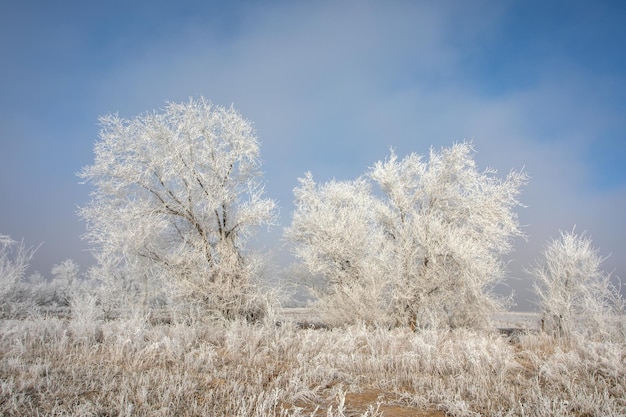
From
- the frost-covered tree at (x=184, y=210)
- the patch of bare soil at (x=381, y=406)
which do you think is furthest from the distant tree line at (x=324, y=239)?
the patch of bare soil at (x=381, y=406)

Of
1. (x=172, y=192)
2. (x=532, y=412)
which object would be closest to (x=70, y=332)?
(x=172, y=192)

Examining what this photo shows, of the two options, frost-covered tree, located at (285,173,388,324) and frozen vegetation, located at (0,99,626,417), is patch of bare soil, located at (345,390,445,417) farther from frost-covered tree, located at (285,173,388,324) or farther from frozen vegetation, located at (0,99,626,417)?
frost-covered tree, located at (285,173,388,324)

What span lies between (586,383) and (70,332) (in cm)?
1084

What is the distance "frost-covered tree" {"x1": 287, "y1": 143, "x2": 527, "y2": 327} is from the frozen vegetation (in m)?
0.08

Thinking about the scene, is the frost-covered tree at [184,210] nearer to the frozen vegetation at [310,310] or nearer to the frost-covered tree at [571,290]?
the frozen vegetation at [310,310]

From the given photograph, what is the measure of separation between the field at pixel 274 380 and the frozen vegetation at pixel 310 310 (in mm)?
43

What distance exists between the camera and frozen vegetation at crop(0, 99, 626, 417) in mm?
5309

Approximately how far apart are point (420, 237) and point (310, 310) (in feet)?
19.8

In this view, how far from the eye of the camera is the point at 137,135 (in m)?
15.4

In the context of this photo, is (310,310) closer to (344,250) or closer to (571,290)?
(344,250)

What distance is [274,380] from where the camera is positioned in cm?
602

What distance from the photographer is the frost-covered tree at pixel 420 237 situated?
1586 cm

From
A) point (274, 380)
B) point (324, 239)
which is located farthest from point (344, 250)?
point (274, 380)

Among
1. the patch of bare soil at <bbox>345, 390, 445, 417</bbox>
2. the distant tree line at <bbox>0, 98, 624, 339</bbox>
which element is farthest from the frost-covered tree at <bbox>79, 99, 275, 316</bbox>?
the patch of bare soil at <bbox>345, 390, 445, 417</bbox>
